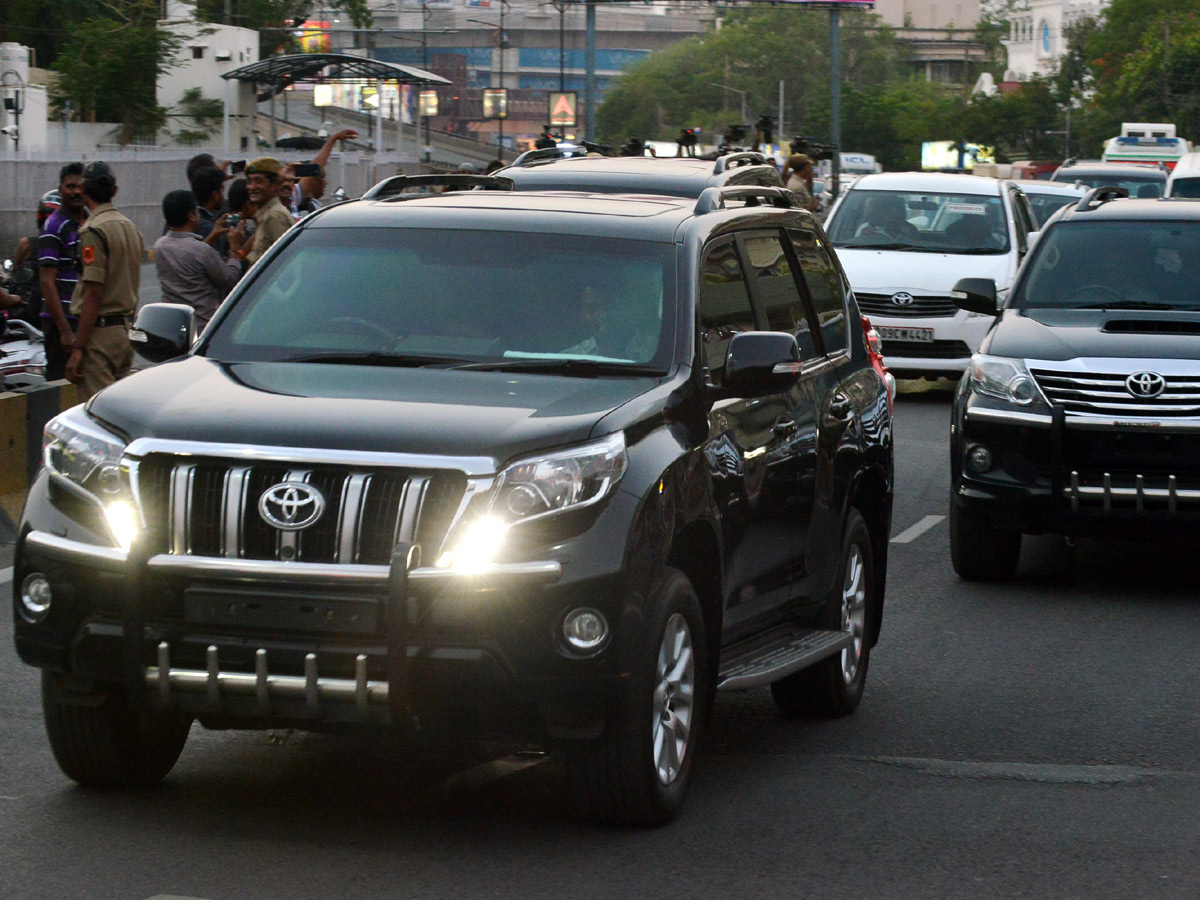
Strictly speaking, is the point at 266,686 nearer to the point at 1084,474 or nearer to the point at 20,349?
the point at 1084,474

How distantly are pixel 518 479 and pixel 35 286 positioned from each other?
11.1 metres

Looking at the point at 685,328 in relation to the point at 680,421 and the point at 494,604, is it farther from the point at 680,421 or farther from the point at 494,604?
the point at 494,604

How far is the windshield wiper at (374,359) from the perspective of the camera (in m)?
6.04

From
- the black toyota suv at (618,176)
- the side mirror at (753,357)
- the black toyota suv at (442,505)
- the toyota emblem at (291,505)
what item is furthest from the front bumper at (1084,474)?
the toyota emblem at (291,505)

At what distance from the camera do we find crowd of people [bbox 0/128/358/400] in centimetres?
1157

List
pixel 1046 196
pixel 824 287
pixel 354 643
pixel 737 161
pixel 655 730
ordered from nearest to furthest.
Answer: pixel 354 643, pixel 655 730, pixel 824 287, pixel 737 161, pixel 1046 196

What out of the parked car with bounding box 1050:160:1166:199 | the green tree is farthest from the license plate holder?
the green tree

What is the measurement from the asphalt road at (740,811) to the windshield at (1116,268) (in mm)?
2959

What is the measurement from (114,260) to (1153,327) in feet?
18.2

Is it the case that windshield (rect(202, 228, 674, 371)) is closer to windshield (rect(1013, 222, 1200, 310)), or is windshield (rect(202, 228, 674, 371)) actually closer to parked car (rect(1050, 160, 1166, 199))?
windshield (rect(1013, 222, 1200, 310))

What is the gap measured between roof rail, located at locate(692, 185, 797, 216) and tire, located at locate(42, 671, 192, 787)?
2332mm

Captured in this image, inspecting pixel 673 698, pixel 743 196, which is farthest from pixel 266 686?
pixel 743 196

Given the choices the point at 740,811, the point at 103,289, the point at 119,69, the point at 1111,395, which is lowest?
the point at 740,811

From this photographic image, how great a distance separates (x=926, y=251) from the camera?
1966cm
